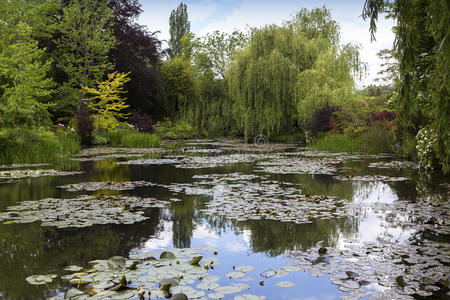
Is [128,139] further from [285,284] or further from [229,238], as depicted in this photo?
[285,284]

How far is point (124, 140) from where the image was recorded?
20250 mm

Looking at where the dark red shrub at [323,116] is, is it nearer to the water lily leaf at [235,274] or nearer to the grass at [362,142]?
the grass at [362,142]

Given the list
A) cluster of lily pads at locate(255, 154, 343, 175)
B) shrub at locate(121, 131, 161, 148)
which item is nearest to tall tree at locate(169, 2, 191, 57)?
shrub at locate(121, 131, 161, 148)

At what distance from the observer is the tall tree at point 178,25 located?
5141 centimetres

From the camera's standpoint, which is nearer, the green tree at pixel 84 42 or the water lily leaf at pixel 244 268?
the water lily leaf at pixel 244 268

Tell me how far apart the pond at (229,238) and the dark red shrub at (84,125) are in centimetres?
1111

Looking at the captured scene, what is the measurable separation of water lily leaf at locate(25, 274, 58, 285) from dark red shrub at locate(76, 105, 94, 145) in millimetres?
16963

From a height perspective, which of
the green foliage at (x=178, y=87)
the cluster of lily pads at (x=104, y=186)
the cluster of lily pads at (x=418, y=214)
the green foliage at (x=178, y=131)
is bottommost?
the cluster of lily pads at (x=418, y=214)

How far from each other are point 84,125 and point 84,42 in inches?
238

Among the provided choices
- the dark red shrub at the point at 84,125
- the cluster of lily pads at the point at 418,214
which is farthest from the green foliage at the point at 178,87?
the cluster of lily pads at the point at 418,214

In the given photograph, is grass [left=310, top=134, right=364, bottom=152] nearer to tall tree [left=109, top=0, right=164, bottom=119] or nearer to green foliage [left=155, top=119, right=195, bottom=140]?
green foliage [left=155, top=119, right=195, bottom=140]

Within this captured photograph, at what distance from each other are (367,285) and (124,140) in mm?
18554

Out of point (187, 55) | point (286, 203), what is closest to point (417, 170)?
point (286, 203)

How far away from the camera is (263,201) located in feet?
20.0
